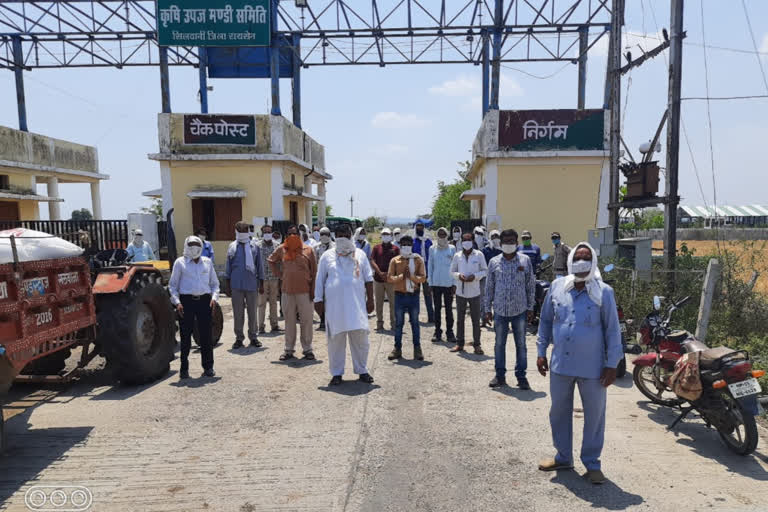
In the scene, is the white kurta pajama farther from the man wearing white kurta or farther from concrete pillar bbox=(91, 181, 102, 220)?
concrete pillar bbox=(91, 181, 102, 220)

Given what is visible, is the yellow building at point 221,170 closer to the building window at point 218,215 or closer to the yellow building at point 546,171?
the building window at point 218,215

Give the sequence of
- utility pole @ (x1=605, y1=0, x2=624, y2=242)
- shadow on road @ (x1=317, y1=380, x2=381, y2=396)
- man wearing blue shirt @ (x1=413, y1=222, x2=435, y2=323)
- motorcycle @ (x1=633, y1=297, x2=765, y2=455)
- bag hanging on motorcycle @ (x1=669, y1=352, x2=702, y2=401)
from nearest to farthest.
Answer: motorcycle @ (x1=633, y1=297, x2=765, y2=455) → bag hanging on motorcycle @ (x1=669, y1=352, x2=702, y2=401) → shadow on road @ (x1=317, y1=380, x2=381, y2=396) → man wearing blue shirt @ (x1=413, y1=222, x2=435, y2=323) → utility pole @ (x1=605, y1=0, x2=624, y2=242)

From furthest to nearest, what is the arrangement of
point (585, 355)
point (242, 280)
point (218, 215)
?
point (218, 215), point (242, 280), point (585, 355)

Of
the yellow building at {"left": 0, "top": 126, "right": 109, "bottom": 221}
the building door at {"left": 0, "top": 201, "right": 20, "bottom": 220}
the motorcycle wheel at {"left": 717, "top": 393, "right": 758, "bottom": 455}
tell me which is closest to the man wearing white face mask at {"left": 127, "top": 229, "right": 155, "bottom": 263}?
the motorcycle wheel at {"left": 717, "top": 393, "right": 758, "bottom": 455}

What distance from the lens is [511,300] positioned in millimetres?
5730

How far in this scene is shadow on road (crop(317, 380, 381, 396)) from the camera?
18.2 ft

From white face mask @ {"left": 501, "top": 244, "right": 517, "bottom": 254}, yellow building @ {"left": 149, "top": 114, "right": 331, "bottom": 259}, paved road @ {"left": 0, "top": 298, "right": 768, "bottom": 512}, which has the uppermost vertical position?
yellow building @ {"left": 149, "top": 114, "right": 331, "bottom": 259}

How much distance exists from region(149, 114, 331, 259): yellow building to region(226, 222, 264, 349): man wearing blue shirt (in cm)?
827

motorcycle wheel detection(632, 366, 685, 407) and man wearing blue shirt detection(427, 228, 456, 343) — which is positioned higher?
man wearing blue shirt detection(427, 228, 456, 343)

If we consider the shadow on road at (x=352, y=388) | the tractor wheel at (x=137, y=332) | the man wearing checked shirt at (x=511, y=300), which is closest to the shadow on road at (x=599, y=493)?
the man wearing checked shirt at (x=511, y=300)

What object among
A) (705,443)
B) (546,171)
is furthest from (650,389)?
(546,171)

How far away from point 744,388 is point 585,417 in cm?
140

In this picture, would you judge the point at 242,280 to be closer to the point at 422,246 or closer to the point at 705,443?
the point at 422,246

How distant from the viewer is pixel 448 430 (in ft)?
14.8
